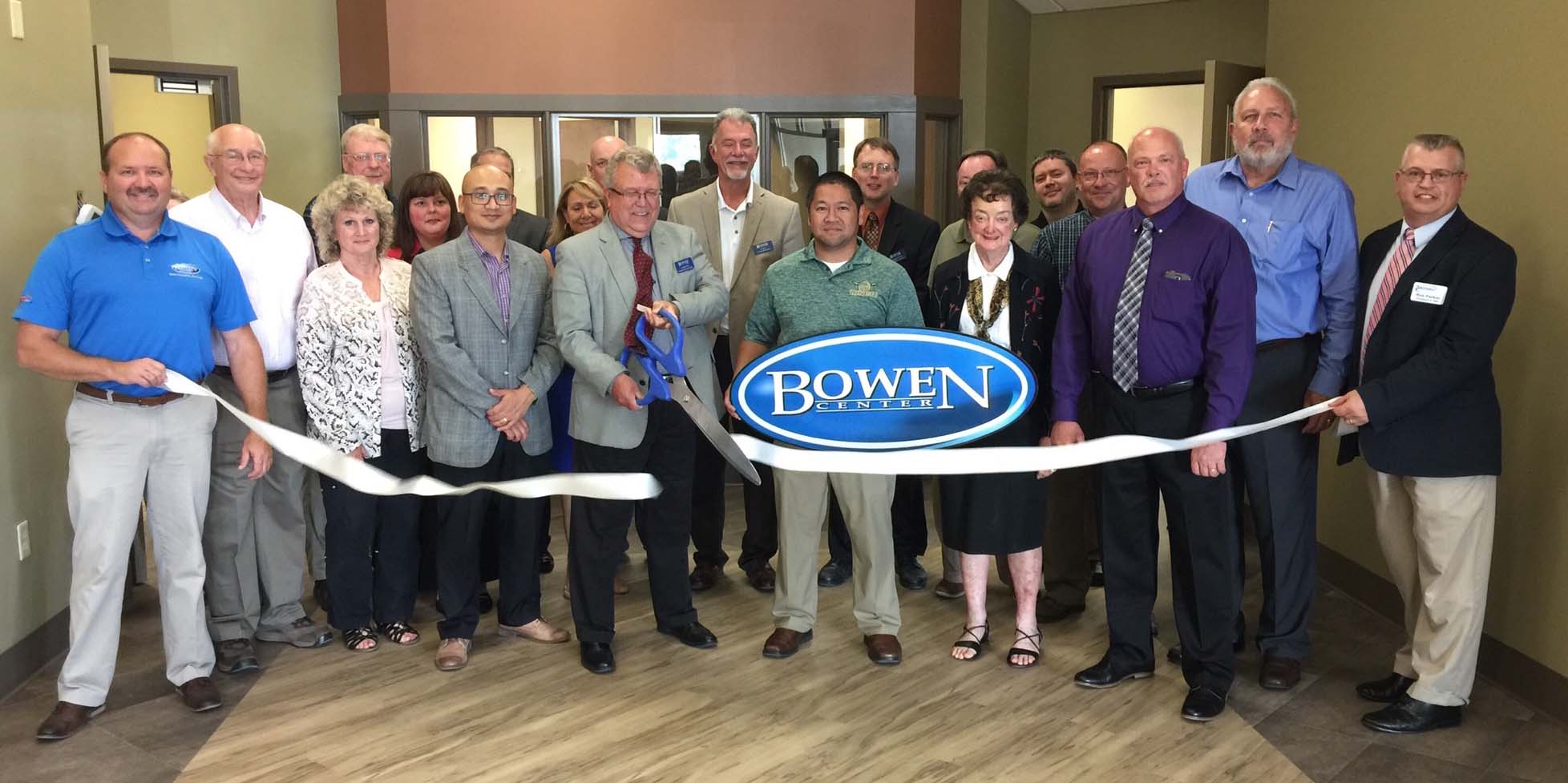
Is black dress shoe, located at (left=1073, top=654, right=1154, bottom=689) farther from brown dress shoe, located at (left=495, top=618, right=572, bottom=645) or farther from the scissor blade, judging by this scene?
brown dress shoe, located at (left=495, top=618, right=572, bottom=645)

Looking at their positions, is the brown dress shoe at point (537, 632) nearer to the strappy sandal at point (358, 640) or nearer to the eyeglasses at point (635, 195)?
the strappy sandal at point (358, 640)

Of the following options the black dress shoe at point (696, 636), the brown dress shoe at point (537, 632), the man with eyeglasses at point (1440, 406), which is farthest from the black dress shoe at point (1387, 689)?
the brown dress shoe at point (537, 632)

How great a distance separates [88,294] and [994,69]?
718 centimetres

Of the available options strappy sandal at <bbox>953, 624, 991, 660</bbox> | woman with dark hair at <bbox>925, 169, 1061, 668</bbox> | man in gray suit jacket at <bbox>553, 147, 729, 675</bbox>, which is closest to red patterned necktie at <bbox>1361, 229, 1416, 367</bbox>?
woman with dark hair at <bbox>925, 169, 1061, 668</bbox>

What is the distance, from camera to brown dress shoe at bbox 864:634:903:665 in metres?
4.22

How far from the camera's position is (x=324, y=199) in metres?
4.11

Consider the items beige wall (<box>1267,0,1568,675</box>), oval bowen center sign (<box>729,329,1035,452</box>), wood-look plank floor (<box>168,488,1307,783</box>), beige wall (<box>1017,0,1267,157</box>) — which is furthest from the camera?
beige wall (<box>1017,0,1267,157</box>)

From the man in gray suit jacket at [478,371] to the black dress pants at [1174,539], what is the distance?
1861mm

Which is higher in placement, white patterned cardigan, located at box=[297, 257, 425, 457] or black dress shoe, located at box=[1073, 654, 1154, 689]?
white patterned cardigan, located at box=[297, 257, 425, 457]

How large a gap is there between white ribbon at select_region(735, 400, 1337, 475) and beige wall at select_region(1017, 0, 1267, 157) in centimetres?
622

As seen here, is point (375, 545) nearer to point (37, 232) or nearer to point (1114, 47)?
point (37, 232)

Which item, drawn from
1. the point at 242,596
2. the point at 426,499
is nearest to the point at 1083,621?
Answer: the point at 426,499

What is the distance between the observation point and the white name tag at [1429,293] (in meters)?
3.58

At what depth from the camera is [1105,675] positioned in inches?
158
